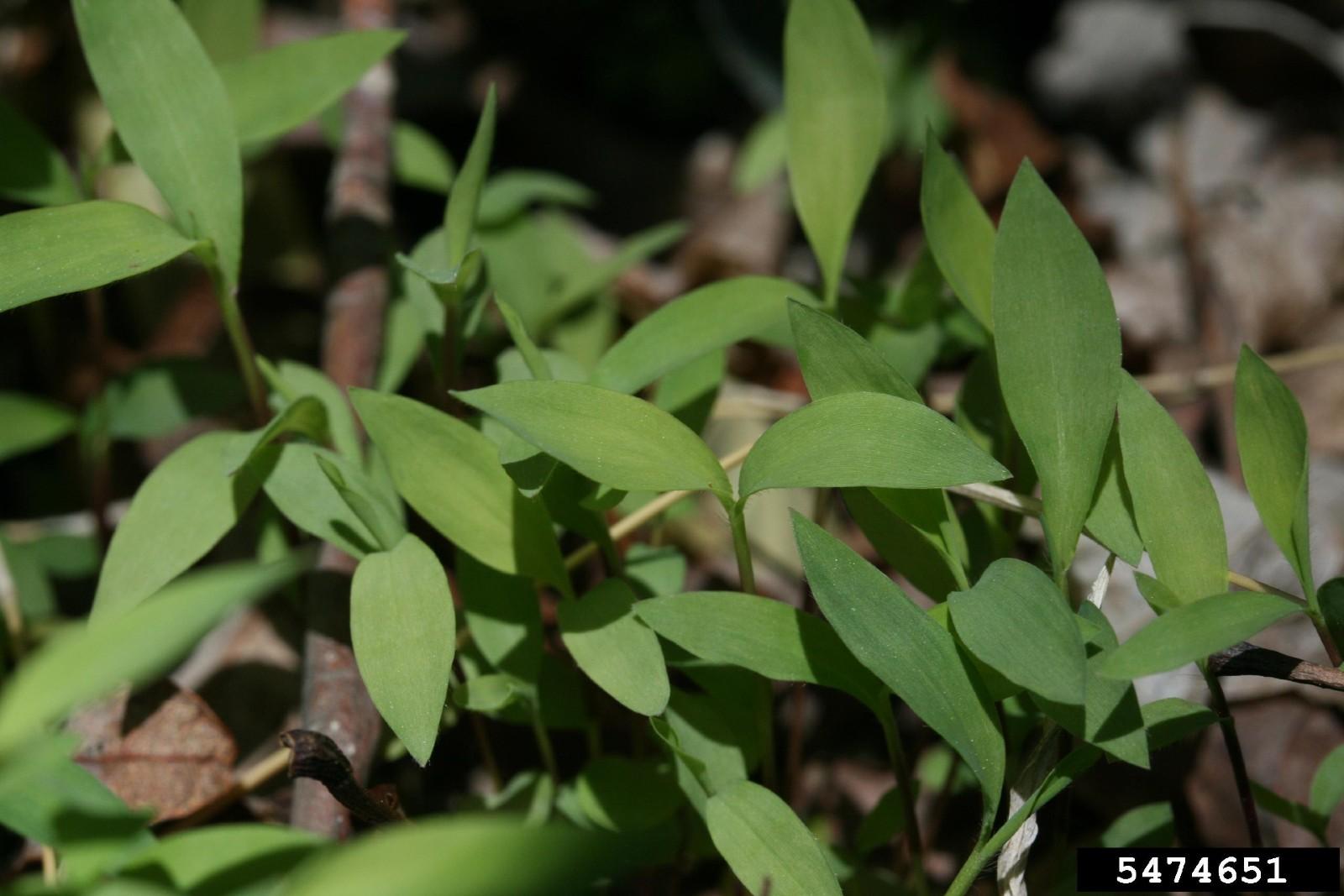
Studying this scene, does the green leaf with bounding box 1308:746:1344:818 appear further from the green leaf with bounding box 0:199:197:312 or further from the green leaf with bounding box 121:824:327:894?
the green leaf with bounding box 0:199:197:312

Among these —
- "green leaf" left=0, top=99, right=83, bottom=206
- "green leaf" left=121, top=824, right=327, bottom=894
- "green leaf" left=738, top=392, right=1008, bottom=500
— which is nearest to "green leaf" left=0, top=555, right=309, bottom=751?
"green leaf" left=121, top=824, right=327, bottom=894

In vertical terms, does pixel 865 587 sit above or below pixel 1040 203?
below

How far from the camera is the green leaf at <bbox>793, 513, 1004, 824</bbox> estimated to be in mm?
593

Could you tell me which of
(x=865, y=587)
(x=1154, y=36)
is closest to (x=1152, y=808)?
(x=865, y=587)

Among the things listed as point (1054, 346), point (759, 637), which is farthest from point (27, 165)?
point (1054, 346)

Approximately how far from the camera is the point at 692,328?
0.79 m

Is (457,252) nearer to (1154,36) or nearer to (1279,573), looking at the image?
(1279,573)

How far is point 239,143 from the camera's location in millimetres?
854

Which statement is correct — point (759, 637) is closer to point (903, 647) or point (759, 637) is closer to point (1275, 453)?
point (903, 647)

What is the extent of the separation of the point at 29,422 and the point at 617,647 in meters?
0.72

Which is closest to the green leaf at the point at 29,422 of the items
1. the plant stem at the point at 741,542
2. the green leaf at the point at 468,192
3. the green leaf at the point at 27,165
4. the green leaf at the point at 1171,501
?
the green leaf at the point at 27,165

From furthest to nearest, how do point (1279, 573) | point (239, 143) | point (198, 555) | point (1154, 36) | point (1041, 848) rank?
1. point (1154, 36)
2. point (1279, 573)
3. point (1041, 848)
4. point (239, 143)
5. point (198, 555)

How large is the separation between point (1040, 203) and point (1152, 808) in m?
0.46

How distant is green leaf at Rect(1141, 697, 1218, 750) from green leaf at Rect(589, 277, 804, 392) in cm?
35
